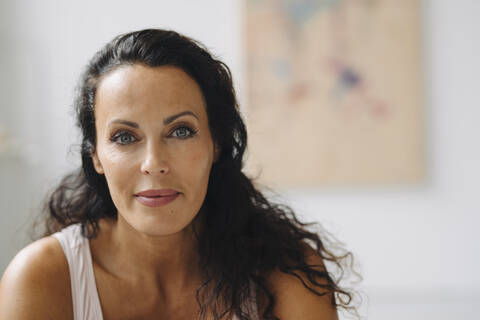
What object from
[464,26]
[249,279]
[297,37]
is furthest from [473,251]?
[249,279]

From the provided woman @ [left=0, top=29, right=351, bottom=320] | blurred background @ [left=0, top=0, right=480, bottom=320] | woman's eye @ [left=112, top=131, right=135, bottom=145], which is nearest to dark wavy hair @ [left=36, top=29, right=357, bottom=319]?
woman @ [left=0, top=29, right=351, bottom=320]

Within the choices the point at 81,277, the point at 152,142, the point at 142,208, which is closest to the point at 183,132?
the point at 152,142

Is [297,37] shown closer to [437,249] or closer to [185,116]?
[437,249]

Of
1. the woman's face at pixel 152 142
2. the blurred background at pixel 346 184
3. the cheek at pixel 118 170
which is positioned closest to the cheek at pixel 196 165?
the woman's face at pixel 152 142

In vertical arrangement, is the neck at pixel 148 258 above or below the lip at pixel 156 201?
below

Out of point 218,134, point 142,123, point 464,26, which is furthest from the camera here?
point 464,26

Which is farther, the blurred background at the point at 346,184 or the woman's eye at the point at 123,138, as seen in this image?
the blurred background at the point at 346,184

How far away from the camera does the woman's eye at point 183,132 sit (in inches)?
46.1

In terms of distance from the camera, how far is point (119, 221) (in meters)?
1.35

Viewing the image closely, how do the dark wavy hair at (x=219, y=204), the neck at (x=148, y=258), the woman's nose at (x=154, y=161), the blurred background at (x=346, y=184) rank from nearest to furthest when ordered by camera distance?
the woman's nose at (x=154, y=161) < the dark wavy hair at (x=219, y=204) < the neck at (x=148, y=258) < the blurred background at (x=346, y=184)

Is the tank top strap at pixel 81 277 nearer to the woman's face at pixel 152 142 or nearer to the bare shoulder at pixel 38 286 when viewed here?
the bare shoulder at pixel 38 286

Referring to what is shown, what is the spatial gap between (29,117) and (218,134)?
1939 millimetres

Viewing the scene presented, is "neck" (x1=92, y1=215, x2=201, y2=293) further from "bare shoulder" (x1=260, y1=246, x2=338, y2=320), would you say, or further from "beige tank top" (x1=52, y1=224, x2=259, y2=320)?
"bare shoulder" (x1=260, y1=246, x2=338, y2=320)

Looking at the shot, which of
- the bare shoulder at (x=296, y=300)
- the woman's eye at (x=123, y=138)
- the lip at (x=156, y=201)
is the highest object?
the woman's eye at (x=123, y=138)
